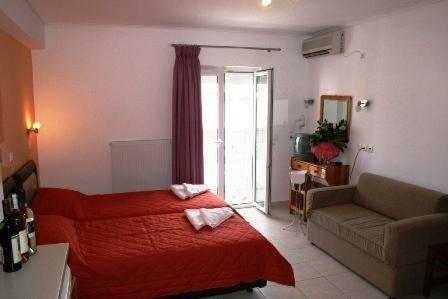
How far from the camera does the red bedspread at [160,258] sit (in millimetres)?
2584

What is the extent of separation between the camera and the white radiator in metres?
4.75

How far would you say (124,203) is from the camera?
396 centimetres

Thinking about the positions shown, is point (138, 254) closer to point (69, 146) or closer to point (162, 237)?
point (162, 237)

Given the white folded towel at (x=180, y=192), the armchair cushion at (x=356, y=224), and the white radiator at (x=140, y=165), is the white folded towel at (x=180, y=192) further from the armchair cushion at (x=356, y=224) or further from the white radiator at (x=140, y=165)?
the armchair cushion at (x=356, y=224)

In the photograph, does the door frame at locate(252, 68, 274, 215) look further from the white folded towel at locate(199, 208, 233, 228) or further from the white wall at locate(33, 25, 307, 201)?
the white folded towel at locate(199, 208, 233, 228)

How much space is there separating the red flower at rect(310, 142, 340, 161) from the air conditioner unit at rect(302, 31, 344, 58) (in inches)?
50.5

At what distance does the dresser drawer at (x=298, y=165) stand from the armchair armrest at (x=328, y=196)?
2.60 ft

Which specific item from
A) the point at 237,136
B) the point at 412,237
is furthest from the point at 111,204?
the point at 412,237

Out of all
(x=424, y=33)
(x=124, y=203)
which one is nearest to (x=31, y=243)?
(x=124, y=203)

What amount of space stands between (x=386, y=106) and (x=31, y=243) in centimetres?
381

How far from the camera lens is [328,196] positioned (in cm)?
410

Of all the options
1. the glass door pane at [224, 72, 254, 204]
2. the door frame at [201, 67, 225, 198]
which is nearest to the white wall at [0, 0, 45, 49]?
the door frame at [201, 67, 225, 198]

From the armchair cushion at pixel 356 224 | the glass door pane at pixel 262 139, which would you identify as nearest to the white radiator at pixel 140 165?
the glass door pane at pixel 262 139

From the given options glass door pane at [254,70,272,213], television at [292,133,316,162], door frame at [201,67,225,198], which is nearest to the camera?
glass door pane at [254,70,272,213]
